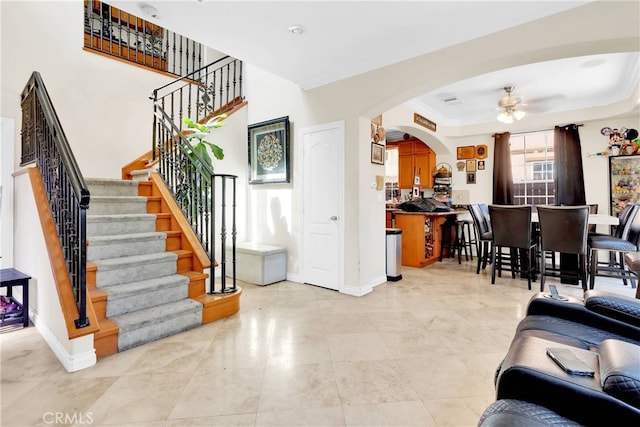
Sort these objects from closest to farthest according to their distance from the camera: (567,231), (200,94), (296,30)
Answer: (296,30) < (567,231) < (200,94)

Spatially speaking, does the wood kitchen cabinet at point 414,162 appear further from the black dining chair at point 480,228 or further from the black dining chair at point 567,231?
the black dining chair at point 567,231

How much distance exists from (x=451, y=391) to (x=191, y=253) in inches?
103

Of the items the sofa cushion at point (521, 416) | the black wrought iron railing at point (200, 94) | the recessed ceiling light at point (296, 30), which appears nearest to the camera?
the sofa cushion at point (521, 416)

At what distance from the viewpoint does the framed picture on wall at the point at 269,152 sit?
4396 millimetres

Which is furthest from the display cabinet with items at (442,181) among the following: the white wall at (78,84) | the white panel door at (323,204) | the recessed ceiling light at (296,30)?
the white wall at (78,84)

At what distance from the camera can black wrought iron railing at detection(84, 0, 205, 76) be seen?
4.64m

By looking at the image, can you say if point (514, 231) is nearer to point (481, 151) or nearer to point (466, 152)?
point (481, 151)

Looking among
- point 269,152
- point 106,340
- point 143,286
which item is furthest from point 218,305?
point 269,152

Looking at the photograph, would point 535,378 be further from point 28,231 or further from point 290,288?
point 28,231

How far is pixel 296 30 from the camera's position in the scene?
116 inches

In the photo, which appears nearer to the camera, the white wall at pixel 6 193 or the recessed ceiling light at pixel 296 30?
the recessed ceiling light at pixel 296 30

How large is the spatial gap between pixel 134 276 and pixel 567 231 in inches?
190

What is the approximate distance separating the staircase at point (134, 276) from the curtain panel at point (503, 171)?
233 inches

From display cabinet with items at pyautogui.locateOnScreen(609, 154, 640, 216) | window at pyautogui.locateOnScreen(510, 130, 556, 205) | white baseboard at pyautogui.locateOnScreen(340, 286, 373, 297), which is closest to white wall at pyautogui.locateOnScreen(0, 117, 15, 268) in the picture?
white baseboard at pyautogui.locateOnScreen(340, 286, 373, 297)
